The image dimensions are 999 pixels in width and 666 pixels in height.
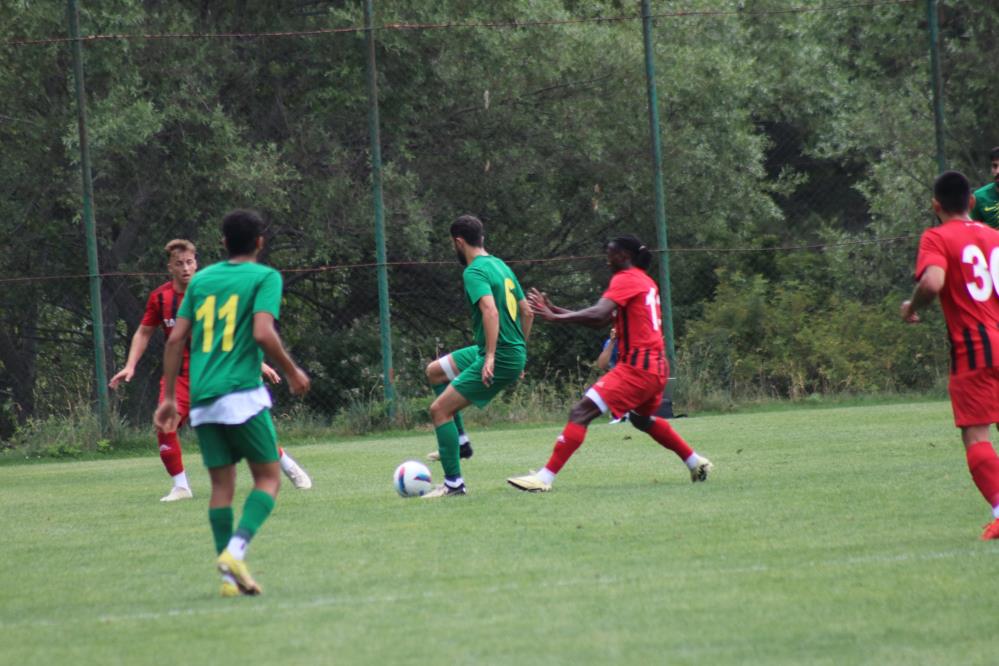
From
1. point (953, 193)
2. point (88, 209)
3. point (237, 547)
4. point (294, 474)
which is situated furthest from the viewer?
point (88, 209)

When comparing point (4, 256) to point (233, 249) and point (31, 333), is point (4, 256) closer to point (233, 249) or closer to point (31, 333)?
point (31, 333)

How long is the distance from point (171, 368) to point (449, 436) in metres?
3.62

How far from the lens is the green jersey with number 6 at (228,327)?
22.8 ft

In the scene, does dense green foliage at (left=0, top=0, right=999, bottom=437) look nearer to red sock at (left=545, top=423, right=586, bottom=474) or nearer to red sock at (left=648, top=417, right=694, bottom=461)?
red sock at (left=648, top=417, right=694, bottom=461)

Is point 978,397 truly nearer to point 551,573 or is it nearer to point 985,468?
point 985,468

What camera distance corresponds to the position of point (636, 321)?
1091cm

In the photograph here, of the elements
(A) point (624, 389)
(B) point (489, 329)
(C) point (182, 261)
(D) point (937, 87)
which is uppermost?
(D) point (937, 87)

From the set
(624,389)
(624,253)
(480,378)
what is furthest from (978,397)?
(480,378)

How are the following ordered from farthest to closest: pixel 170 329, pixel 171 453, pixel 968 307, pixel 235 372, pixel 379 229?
pixel 379 229 → pixel 171 453 → pixel 170 329 → pixel 968 307 → pixel 235 372

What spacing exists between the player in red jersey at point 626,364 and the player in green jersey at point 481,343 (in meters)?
0.48

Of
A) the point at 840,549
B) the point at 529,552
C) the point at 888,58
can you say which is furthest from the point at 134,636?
the point at 888,58

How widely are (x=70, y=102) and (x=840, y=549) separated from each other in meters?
18.3

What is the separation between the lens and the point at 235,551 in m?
6.79

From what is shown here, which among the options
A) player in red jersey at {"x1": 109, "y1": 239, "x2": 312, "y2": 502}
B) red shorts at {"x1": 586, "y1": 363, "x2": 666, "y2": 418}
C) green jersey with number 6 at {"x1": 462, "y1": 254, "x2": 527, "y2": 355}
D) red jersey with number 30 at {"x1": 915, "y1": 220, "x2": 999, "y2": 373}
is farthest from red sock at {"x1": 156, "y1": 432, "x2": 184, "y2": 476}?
red jersey with number 30 at {"x1": 915, "y1": 220, "x2": 999, "y2": 373}
